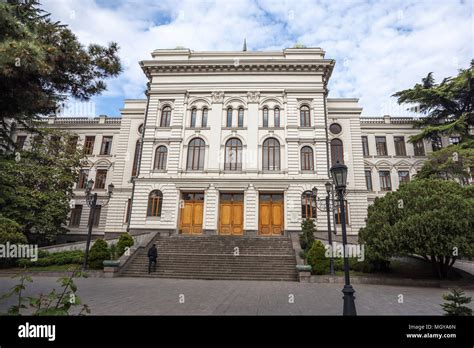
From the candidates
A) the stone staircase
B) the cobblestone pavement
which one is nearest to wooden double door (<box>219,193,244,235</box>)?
the stone staircase

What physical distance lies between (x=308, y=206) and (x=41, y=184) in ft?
73.2

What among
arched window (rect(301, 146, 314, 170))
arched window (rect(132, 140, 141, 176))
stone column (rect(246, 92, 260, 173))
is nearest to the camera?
stone column (rect(246, 92, 260, 173))

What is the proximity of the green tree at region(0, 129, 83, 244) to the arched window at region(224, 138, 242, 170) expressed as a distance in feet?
45.1

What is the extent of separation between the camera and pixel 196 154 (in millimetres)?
23859

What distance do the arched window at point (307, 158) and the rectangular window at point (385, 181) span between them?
11306mm

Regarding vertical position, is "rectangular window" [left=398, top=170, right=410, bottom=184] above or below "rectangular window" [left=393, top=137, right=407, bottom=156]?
below

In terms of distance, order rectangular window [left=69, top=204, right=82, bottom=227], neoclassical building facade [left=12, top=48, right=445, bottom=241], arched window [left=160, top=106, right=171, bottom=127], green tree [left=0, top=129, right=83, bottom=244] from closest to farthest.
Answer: green tree [left=0, top=129, right=83, bottom=244], neoclassical building facade [left=12, top=48, right=445, bottom=241], arched window [left=160, top=106, right=171, bottom=127], rectangular window [left=69, top=204, right=82, bottom=227]

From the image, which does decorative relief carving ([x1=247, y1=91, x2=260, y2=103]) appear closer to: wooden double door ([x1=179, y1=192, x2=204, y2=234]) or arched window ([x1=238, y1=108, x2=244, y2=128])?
arched window ([x1=238, y1=108, x2=244, y2=128])

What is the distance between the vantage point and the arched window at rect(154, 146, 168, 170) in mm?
23805

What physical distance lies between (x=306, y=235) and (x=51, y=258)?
1605cm

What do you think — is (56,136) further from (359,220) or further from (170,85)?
(359,220)

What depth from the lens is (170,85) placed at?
25.6 m

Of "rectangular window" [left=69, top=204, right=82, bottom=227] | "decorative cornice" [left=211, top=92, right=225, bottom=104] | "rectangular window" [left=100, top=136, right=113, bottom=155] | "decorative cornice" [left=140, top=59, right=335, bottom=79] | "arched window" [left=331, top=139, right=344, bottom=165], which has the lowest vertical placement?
"rectangular window" [left=69, top=204, right=82, bottom=227]

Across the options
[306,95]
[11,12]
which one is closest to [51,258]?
[11,12]
